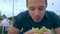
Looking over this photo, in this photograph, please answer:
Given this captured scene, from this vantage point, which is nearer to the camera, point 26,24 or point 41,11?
point 41,11

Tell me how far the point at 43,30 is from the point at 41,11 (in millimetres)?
93

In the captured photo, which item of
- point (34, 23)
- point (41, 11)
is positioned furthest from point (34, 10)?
point (34, 23)

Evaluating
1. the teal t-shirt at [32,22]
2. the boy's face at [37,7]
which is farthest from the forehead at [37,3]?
the teal t-shirt at [32,22]

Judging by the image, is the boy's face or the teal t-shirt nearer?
the boy's face

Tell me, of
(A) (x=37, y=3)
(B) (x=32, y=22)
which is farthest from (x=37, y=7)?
(B) (x=32, y=22)

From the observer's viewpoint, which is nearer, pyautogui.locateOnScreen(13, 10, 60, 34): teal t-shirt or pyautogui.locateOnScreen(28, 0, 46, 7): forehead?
pyautogui.locateOnScreen(28, 0, 46, 7): forehead

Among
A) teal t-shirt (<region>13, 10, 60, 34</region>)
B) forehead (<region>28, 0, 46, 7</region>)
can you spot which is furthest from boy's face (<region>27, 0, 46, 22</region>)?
teal t-shirt (<region>13, 10, 60, 34</region>)

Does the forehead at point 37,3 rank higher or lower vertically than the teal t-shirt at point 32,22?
higher

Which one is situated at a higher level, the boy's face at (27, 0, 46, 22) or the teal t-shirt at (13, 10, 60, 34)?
the boy's face at (27, 0, 46, 22)

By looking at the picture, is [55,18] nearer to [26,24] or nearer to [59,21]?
[59,21]

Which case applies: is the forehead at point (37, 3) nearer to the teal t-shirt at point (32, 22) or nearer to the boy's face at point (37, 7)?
the boy's face at point (37, 7)

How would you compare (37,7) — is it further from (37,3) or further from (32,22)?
(32,22)

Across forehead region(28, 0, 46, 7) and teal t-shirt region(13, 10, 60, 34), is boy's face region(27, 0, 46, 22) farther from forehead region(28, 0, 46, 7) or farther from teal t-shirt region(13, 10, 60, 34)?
teal t-shirt region(13, 10, 60, 34)

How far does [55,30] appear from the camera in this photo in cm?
88
